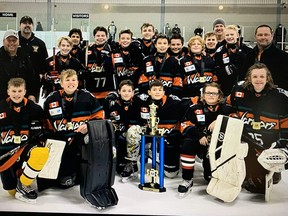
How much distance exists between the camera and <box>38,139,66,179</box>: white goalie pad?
2648 mm

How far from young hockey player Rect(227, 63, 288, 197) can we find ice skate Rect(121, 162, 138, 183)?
888 millimetres

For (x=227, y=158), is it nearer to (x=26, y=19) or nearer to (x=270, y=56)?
(x=270, y=56)

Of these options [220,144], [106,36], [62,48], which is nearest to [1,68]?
[62,48]

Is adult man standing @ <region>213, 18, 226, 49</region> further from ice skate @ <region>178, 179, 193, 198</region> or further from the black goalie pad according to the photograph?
the black goalie pad

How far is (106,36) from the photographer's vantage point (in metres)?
3.41

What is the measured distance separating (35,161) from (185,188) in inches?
41.4

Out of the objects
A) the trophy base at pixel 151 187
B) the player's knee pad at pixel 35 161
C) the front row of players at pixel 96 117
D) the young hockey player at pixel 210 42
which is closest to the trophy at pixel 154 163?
the trophy base at pixel 151 187

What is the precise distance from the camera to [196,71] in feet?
10.8

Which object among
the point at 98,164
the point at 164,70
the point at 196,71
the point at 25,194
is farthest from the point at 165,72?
the point at 25,194

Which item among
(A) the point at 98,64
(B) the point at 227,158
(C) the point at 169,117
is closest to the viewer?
(B) the point at 227,158

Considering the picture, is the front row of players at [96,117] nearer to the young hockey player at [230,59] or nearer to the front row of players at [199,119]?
the front row of players at [199,119]

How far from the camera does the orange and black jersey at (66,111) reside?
2.78 m

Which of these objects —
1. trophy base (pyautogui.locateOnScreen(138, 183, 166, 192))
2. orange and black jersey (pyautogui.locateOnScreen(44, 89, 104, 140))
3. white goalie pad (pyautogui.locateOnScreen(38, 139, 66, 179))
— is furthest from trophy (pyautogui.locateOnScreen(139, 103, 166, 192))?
white goalie pad (pyautogui.locateOnScreen(38, 139, 66, 179))

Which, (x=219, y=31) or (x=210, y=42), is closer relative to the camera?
(x=210, y=42)
